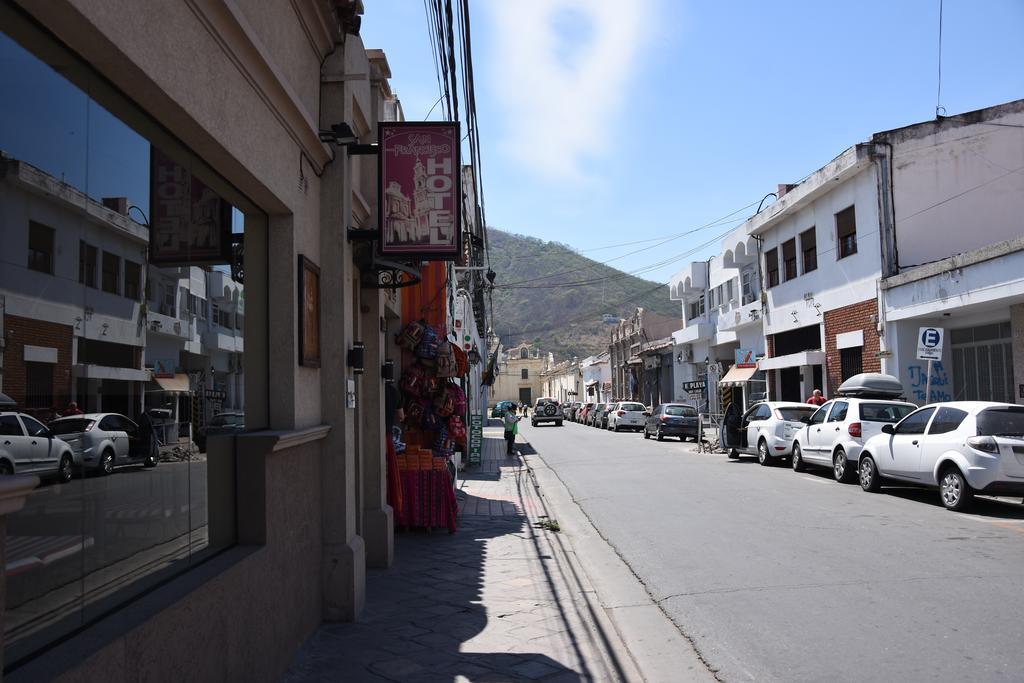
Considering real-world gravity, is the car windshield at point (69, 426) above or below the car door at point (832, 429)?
above

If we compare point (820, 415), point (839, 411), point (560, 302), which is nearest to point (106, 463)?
point (839, 411)

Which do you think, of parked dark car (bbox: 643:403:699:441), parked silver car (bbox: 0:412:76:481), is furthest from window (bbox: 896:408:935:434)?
parked dark car (bbox: 643:403:699:441)

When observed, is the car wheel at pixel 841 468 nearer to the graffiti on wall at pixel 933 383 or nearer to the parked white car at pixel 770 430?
the parked white car at pixel 770 430

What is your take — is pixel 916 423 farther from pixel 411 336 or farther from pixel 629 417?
pixel 629 417

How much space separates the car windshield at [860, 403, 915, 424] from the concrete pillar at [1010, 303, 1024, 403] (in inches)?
148

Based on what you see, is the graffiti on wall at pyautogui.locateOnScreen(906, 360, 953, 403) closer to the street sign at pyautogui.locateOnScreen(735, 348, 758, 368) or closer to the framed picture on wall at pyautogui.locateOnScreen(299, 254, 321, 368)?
the street sign at pyautogui.locateOnScreen(735, 348, 758, 368)

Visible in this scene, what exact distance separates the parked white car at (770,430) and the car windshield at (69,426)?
1730 centimetres

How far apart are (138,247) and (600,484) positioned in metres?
13.2

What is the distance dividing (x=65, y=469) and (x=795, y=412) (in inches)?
751

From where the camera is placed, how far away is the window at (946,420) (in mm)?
11597

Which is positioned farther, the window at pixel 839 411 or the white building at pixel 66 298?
the window at pixel 839 411

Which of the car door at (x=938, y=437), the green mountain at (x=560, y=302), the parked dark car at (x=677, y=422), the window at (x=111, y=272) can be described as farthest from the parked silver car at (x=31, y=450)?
the green mountain at (x=560, y=302)

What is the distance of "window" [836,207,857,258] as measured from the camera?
24438 millimetres

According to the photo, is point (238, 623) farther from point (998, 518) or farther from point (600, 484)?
point (600, 484)
